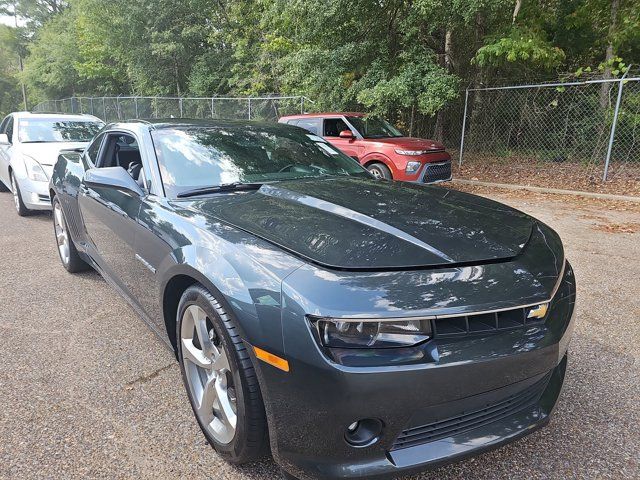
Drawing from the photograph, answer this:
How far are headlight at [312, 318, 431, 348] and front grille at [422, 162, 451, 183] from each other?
24.4 feet

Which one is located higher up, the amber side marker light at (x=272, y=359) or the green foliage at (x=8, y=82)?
the green foliage at (x=8, y=82)

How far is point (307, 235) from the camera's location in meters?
1.94

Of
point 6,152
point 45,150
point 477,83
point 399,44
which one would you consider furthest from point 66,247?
point 477,83

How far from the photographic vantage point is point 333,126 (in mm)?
10047

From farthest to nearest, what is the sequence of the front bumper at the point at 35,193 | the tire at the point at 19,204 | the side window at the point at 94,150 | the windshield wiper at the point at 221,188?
the tire at the point at 19,204 → the front bumper at the point at 35,193 → the side window at the point at 94,150 → the windshield wiper at the point at 221,188

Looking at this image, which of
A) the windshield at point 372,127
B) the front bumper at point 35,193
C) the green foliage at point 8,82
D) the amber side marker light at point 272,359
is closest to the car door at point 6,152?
the front bumper at point 35,193

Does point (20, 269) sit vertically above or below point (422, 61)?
below

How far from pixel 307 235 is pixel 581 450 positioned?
1.58 metres

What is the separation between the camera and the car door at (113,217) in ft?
9.20

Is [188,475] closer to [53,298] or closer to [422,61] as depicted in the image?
[53,298]

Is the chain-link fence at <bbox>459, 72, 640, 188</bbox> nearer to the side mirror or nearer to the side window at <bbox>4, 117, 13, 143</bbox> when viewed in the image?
the side mirror

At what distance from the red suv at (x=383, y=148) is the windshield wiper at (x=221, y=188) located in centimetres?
550

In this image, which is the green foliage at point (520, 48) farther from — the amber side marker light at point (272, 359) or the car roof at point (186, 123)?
the amber side marker light at point (272, 359)

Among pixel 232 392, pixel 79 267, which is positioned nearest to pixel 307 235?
pixel 232 392
